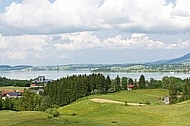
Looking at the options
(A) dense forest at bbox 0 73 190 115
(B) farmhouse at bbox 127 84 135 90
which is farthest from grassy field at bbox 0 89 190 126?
(B) farmhouse at bbox 127 84 135 90

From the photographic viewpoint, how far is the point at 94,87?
12550 centimetres

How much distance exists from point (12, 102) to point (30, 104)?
31.3 ft

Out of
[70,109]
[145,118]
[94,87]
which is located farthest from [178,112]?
[94,87]

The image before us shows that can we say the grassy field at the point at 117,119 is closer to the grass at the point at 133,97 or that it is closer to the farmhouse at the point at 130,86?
the grass at the point at 133,97

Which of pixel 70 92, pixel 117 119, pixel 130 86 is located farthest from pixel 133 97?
pixel 117 119

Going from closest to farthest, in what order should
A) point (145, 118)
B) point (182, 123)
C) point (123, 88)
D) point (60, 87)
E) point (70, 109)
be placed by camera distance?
point (182, 123) → point (145, 118) → point (70, 109) → point (60, 87) → point (123, 88)

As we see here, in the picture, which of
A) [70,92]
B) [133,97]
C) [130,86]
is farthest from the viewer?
[130,86]

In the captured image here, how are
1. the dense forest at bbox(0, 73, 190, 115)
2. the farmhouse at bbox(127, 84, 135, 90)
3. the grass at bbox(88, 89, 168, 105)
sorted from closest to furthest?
1. the dense forest at bbox(0, 73, 190, 115)
2. the grass at bbox(88, 89, 168, 105)
3. the farmhouse at bbox(127, 84, 135, 90)

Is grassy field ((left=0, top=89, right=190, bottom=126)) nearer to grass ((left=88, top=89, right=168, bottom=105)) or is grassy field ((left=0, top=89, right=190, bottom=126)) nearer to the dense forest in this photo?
grass ((left=88, top=89, right=168, bottom=105))

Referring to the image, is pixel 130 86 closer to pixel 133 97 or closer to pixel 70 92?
pixel 70 92

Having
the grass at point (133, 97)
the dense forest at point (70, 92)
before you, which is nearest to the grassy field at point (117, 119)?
the grass at point (133, 97)

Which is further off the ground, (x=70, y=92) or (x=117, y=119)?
(x=70, y=92)

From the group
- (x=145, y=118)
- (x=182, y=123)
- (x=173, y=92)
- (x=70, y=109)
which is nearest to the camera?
(x=182, y=123)

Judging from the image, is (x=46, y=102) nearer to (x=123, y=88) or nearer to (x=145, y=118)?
(x=123, y=88)
